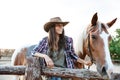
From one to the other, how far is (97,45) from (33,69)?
903 mm

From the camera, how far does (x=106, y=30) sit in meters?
4.81

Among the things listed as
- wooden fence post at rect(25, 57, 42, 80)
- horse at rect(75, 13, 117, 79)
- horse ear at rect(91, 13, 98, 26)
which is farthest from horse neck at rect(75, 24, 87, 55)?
wooden fence post at rect(25, 57, 42, 80)

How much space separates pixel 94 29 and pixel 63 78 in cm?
82

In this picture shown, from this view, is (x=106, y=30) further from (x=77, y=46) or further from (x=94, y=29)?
(x=77, y=46)

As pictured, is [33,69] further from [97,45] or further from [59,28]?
[97,45]

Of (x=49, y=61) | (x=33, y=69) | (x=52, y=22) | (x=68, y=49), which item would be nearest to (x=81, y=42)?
(x=68, y=49)

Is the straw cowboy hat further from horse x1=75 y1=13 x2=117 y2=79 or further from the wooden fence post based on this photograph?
the wooden fence post

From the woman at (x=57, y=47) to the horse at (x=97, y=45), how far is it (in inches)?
9.1

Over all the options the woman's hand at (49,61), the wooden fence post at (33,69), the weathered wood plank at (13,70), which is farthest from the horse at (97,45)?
the weathered wood plank at (13,70)

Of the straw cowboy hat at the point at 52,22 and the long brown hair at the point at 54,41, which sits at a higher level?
the straw cowboy hat at the point at 52,22

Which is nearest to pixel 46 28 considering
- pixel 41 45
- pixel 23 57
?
pixel 41 45

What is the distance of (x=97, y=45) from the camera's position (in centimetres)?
472

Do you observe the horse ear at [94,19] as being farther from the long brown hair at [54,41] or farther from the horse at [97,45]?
the long brown hair at [54,41]

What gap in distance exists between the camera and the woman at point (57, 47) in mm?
4934
